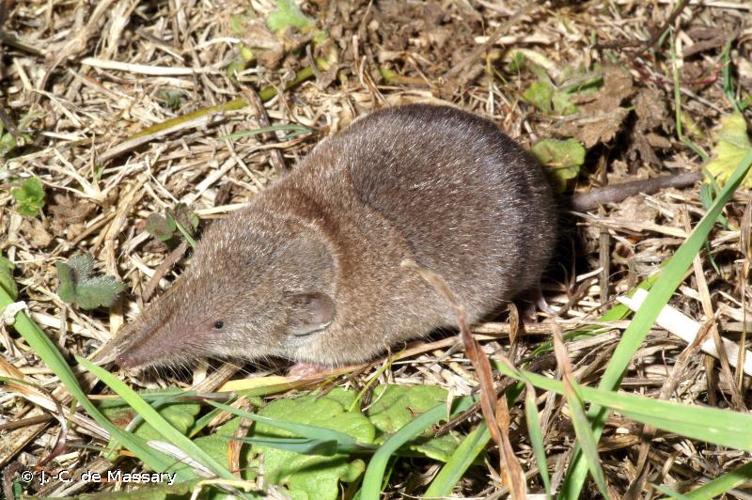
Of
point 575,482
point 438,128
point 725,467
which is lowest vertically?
point 725,467

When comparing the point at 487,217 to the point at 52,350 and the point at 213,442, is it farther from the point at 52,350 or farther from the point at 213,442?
the point at 52,350

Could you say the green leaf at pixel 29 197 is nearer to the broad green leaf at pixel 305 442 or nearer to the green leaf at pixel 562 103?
the broad green leaf at pixel 305 442

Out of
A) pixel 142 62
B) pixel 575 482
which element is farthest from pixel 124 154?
pixel 575 482

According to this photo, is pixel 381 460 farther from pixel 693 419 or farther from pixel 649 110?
pixel 649 110

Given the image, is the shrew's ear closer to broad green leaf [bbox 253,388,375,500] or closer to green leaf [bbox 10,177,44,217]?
broad green leaf [bbox 253,388,375,500]

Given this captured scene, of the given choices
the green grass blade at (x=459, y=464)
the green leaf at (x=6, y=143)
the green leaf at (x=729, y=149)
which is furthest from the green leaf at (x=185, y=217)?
the green leaf at (x=729, y=149)

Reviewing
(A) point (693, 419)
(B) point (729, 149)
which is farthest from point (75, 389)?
(B) point (729, 149)
